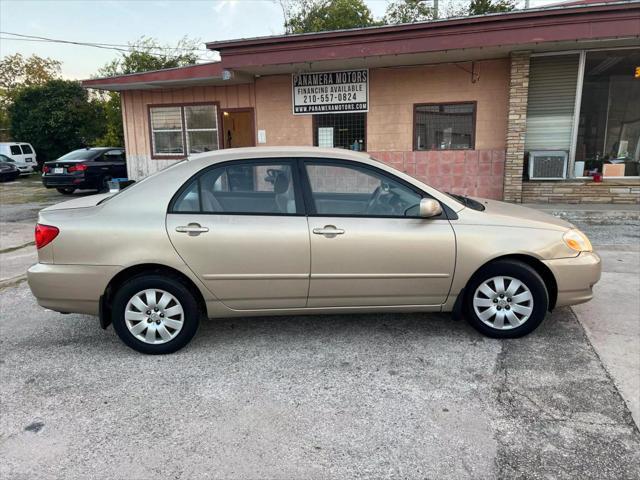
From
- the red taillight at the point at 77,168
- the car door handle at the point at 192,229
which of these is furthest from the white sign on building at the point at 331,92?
the car door handle at the point at 192,229

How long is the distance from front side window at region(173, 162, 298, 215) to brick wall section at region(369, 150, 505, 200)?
7452mm

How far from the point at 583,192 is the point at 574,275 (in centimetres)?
737

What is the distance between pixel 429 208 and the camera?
3.72 meters

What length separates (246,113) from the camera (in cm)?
1290

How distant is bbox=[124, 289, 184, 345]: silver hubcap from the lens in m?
3.75

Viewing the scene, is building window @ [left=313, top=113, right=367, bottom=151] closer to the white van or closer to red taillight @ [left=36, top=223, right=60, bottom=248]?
red taillight @ [left=36, top=223, right=60, bottom=248]

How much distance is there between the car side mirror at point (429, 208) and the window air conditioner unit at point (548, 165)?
7845mm

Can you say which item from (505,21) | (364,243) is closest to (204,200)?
(364,243)

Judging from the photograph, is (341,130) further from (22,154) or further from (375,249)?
(22,154)

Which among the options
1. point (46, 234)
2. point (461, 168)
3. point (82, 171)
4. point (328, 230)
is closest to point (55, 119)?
point (82, 171)

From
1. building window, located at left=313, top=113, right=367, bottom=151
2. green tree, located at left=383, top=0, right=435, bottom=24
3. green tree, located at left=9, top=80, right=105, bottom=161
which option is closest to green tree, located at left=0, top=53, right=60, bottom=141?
green tree, located at left=9, top=80, right=105, bottom=161

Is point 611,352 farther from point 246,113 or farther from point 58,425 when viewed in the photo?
point 246,113

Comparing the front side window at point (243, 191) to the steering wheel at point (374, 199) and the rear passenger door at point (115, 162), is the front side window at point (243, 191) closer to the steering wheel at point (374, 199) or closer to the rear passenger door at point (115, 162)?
the steering wheel at point (374, 199)

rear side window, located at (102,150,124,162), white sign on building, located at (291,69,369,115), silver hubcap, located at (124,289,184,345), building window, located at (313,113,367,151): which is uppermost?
white sign on building, located at (291,69,369,115)
